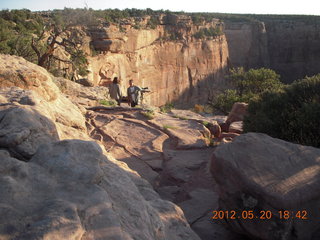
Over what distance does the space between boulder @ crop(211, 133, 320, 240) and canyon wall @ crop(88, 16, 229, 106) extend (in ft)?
56.5

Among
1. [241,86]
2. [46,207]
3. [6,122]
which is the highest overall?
[6,122]

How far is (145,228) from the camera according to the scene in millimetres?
2729

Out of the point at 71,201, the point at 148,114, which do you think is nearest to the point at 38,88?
the point at 148,114

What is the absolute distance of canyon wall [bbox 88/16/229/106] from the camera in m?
22.7

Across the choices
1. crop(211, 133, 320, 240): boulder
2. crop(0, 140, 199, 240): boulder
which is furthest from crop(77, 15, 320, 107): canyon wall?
crop(0, 140, 199, 240): boulder

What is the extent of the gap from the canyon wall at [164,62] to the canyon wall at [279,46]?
16.6 feet

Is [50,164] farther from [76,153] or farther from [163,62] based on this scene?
[163,62]

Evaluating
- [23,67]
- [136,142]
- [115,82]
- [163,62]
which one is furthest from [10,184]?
[163,62]

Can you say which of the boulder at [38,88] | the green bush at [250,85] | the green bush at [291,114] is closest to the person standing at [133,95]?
the green bush at [291,114]

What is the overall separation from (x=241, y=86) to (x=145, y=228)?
2098 cm

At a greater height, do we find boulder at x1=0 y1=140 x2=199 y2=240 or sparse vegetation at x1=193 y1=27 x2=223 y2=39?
sparse vegetation at x1=193 y1=27 x2=223 y2=39
